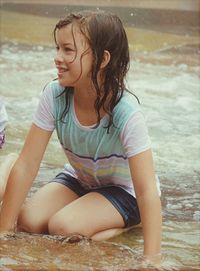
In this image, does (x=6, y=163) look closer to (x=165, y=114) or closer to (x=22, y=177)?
(x=22, y=177)

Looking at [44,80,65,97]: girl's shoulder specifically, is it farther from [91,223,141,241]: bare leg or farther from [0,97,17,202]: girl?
[91,223,141,241]: bare leg

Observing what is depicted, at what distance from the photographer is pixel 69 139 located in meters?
3.19

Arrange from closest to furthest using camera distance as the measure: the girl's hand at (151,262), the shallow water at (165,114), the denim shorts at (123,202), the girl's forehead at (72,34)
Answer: the girl's hand at (151,262) < the girl's forehead at (72,34) < the denim shorts at (123,202) < the shallow water at (165,114)

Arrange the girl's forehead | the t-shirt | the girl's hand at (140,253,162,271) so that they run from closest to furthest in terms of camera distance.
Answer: the girl's hand at (140,253,162,271) < the girl's forehead < the t-shirt

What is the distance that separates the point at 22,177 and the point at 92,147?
318 mm

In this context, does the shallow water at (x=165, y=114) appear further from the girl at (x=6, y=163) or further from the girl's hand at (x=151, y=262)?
the girl at (x=6, y=163)

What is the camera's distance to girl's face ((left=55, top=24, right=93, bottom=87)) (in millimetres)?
2938

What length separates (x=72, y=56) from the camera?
2.96m

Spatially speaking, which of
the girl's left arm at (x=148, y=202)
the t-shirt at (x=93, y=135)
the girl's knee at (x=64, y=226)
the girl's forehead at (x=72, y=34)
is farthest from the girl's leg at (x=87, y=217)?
the girl's forehead at (x=72, y=34)

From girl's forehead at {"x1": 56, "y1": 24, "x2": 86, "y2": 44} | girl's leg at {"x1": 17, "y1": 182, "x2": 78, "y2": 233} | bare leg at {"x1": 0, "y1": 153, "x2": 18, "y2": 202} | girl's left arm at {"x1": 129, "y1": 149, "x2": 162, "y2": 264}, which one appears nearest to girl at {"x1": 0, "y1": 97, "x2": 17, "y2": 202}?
bare leg at {"x1": 0, "y1": 153, "x2": 18, "y2": 202}

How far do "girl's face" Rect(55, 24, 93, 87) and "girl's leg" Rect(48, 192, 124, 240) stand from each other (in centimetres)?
54

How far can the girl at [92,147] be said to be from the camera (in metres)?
2.94

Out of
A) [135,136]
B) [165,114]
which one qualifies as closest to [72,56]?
[135,136]

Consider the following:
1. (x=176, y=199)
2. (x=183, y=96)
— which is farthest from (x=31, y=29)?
(x=176, y=199)
